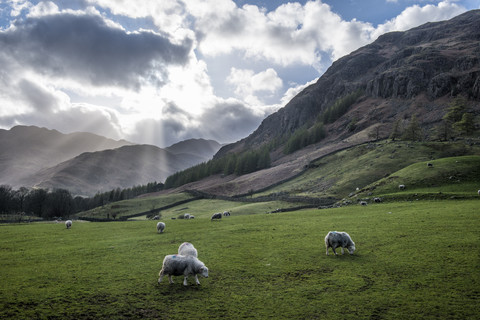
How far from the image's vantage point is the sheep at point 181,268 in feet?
46.0

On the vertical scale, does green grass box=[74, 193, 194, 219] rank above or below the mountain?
below

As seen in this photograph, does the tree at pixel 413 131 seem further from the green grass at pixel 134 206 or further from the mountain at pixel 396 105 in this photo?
the green grass at pixel 134 206

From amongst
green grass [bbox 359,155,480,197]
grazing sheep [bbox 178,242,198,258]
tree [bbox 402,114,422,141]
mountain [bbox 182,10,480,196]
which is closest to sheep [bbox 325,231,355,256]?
grazing sheep [bbox 178,242,198,258]

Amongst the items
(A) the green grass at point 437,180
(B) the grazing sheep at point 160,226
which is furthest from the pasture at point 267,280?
(A) the green grass at point 437,180

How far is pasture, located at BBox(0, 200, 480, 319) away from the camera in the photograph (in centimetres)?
1070

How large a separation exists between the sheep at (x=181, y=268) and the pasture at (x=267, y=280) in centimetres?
52

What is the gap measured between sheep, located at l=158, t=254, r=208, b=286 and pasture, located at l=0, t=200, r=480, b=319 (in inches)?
20.5

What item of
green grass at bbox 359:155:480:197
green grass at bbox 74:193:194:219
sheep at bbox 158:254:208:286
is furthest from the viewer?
green grass at bbox 74:193:194:219

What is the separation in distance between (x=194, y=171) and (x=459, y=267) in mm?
174055

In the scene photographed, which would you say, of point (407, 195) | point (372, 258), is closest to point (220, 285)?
point (372, 258)

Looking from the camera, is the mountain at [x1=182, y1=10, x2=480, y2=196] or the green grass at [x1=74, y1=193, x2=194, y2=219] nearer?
the green grass at [x1=74, y1=193, x2=194, y2=219]

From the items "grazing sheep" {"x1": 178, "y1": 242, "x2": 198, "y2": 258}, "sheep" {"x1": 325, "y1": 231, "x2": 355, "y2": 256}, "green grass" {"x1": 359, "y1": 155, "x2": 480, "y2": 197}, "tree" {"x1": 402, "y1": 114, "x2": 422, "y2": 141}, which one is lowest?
"sheep" {"x1": 325, "y1": 231, "x2": 355, "y2": 256}

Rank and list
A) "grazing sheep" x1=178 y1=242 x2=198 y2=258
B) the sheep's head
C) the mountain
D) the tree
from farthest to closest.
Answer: the mountain, the tree, the sheep's head, "grazing sheep" x1=178 y1=242 x2=198 y2=258

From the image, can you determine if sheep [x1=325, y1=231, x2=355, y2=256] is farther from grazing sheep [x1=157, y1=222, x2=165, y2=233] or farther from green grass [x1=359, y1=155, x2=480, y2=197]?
green grass [x1=359, y1=155, x2=480, y2=197]
